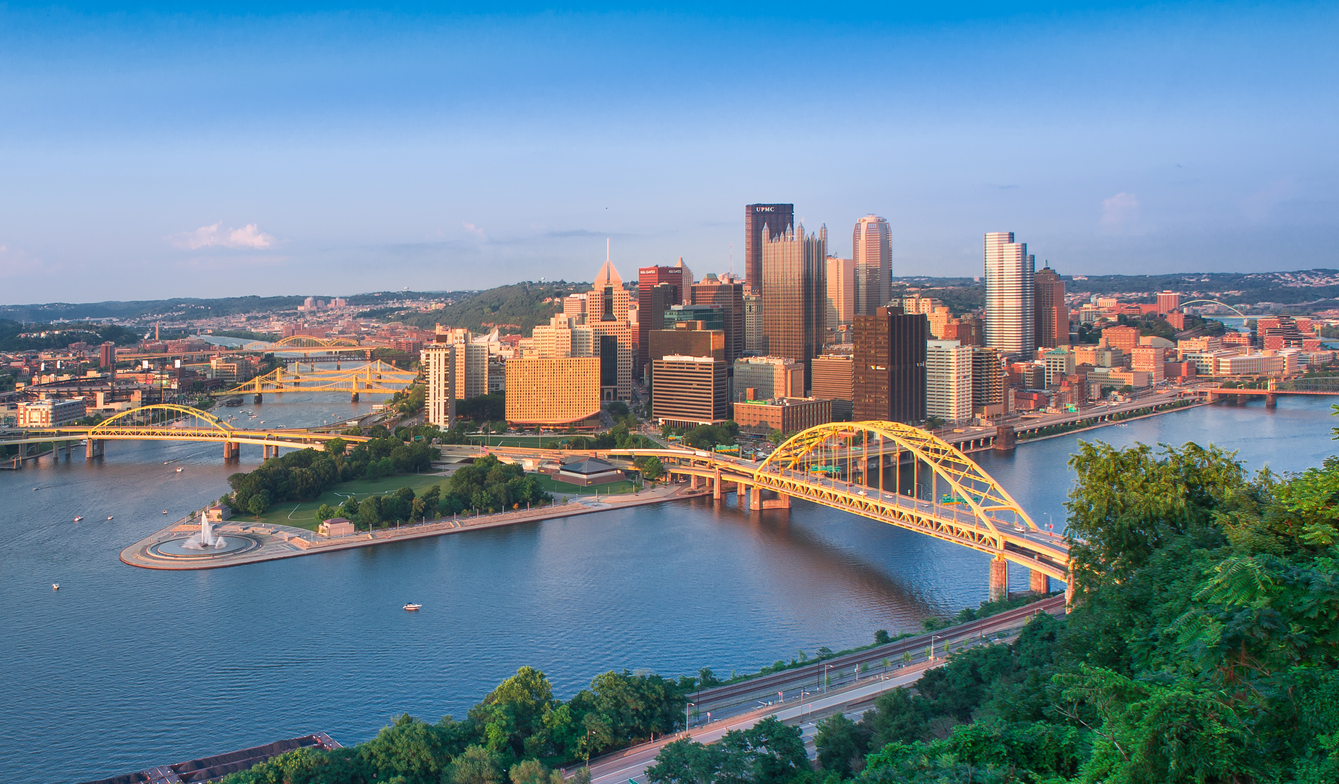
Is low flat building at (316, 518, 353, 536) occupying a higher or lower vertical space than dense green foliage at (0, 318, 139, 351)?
lower

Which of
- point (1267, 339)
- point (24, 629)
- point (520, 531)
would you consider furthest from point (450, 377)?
point (1267, 339)

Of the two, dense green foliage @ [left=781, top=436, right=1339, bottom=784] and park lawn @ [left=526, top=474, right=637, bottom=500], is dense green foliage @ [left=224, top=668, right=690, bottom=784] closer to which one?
dense green foliage @ [left=781, top=436, right=1339, bottom=784]

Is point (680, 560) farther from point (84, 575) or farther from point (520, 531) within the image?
point (84, 575)

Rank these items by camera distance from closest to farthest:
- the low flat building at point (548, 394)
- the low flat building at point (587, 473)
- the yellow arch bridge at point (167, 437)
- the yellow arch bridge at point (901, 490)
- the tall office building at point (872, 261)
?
the yellow arch bridge at point (901, 490), the low flat building at point (587, 473), the yellow arch bridge at point (167, 437), the low flat building at point (548, 394), the tall office building at point (872, 261)

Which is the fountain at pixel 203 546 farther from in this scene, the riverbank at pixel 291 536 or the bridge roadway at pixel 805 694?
the bridge roadway at pixel 805 694

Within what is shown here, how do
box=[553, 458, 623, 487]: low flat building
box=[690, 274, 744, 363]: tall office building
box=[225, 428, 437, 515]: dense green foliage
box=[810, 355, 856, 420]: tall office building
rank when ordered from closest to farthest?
box=[225, 428, 437, 515]: dense green foliage → box=[553, 458, 623, 487]: low flat building → box=[810, 355, 856, 420]: tall office building → box=[690, 274, 744, 363]: tall office building

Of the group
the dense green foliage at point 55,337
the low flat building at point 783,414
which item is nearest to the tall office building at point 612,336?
the low flat building at point 783,414

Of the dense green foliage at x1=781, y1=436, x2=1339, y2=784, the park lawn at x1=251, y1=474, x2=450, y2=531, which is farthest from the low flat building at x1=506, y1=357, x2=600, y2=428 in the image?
the dense green foliage at x1=781, y1=436, x2=1339, y2=784
